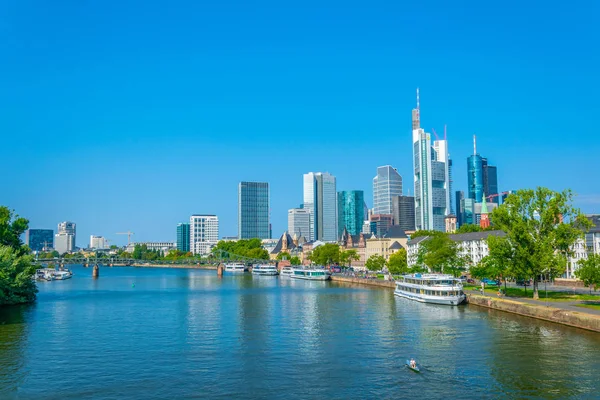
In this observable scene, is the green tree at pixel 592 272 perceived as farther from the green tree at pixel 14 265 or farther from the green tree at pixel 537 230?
the green tree at pixel 14 265

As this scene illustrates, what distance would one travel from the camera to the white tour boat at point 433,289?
308ft

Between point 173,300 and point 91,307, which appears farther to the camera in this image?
point 173,300

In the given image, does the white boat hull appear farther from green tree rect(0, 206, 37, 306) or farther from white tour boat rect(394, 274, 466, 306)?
green tree rect(0, 206, 37, 306)

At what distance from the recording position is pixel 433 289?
320ft

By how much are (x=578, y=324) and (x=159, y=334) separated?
4528 cm

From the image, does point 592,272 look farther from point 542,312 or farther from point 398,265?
point 398,265

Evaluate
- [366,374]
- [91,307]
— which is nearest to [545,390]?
[366,374]

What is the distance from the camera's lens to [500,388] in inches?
1638

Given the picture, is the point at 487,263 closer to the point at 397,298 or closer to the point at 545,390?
the point at 397,298

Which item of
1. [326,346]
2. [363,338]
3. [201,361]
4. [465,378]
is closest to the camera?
[465,378]

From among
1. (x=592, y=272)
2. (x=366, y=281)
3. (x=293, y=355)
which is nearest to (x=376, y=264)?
(x=366, y=281)

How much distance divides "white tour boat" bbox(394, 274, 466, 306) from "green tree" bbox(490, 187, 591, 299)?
34.1ft

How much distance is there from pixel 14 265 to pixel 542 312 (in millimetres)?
75682

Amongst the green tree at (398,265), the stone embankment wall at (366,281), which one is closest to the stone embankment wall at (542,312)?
the stone embankment wall at (366,281)
